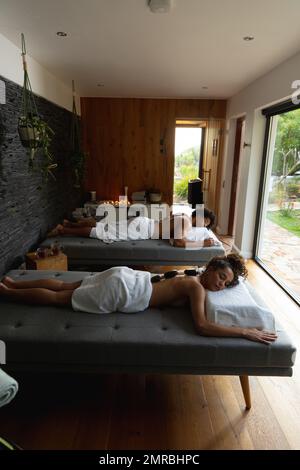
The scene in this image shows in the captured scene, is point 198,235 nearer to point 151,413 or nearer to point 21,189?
point 21,189

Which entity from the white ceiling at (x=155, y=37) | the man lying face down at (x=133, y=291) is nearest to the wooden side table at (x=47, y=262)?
the man lying face down at (x=133, y=291)

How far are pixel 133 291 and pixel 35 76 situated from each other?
103 inches

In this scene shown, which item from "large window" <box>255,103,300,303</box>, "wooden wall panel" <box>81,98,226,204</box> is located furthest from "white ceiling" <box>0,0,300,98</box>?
"wooden wall panel" <box>81,98,226,204</box>

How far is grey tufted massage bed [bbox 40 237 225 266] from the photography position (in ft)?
10.2

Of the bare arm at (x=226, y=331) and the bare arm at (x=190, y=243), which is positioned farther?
the bare arm at (x=190, y=243)

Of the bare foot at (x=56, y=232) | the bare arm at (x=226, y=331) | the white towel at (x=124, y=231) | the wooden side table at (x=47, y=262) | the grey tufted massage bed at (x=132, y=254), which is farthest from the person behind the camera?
the bare foot at (x=56, y=232)

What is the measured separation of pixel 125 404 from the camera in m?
1.71

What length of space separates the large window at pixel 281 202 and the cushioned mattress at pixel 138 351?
1638mm

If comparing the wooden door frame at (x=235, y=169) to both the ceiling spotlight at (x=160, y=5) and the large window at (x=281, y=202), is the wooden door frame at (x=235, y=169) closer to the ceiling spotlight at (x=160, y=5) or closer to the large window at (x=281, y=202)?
the large window at (x=281, y=202)

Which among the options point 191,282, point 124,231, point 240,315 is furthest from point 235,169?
point 240,315

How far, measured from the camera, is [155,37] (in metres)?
2.43

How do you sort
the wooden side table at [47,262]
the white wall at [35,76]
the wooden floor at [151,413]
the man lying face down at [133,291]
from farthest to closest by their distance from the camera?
the wooden side table at [47,262]
the white wall at [35,76]
the man lying face down at [133,291]
the wooden floor at [151,413]

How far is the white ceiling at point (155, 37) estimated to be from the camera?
6.40 feet

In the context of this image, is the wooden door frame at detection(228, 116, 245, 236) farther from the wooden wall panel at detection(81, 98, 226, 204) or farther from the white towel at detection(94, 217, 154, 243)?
the white towel at detection(94, 217, 154, 243)
